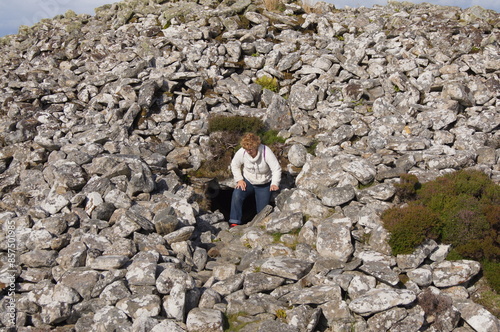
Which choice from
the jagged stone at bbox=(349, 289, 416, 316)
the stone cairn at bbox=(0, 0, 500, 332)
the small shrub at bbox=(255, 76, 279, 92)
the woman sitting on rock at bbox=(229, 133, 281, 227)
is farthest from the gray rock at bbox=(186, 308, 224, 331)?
the small shrub at bbox=(255, 76, 279, 92)

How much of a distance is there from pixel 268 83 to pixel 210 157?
3.79m

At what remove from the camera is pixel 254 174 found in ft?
33.5

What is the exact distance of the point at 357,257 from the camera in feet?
25.7

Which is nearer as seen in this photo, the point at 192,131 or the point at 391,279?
the point at 391,279

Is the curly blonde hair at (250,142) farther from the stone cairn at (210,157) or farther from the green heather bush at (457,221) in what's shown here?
the green heather bush at (457,221)

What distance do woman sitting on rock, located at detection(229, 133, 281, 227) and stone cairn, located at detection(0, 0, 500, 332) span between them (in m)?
0.52

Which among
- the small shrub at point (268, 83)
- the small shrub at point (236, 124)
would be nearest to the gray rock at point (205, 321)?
the small shrub at point (236, 124)

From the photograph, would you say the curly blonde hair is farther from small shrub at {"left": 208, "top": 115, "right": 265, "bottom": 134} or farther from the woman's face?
small shrub at {"left": 208, "top": 115, "right": 265, "bottom": 134}

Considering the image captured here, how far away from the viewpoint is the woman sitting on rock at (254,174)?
993cm

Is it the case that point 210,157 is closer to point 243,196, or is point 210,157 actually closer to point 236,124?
point 236,124

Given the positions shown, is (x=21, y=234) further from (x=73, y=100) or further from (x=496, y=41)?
(x=496, y=41)

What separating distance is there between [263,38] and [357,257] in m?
11.0

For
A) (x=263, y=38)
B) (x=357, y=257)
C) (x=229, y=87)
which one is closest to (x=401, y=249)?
(x=357, y=257)

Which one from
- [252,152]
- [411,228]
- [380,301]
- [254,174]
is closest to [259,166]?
[254,174]
